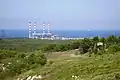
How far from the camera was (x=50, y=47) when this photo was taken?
81.3 m

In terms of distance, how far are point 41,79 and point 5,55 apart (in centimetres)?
3335

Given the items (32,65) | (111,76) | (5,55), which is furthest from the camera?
(5,55)

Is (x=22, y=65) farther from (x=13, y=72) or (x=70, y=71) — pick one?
(x=70, y=71)

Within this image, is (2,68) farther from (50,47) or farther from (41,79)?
(50,47)

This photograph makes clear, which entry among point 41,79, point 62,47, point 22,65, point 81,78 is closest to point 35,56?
point 22,65

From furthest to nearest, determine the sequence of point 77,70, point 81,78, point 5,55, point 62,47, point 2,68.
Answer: point 62,47 < point 5,55 < point 2,68 < point 77,70 < point 81,78

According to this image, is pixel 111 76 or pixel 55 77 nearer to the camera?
pixel 111 76

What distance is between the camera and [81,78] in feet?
74.4

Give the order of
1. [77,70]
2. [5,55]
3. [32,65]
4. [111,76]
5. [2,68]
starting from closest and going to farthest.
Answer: [111,76] < [77,70] < [32,65] < [2,68] < [5,55]

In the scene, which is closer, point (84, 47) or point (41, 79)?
point (41, 79)

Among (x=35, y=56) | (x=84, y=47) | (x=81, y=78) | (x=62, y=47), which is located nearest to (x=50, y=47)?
(x=62, y=47)

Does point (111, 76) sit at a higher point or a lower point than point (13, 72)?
higher

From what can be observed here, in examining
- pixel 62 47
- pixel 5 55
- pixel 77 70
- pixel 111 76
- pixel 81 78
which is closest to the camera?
pixel 111 76

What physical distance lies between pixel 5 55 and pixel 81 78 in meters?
41.3
